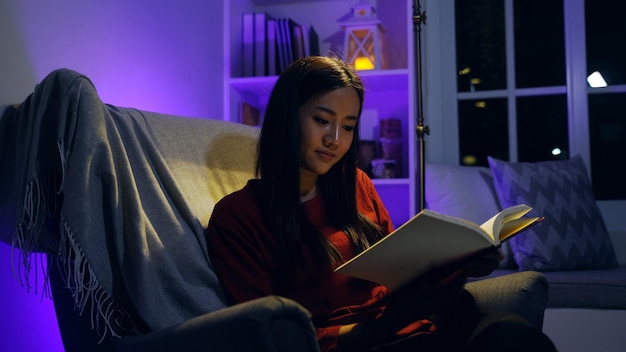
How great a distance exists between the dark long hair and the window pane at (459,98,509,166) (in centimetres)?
177

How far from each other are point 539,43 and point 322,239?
2206 millimetres

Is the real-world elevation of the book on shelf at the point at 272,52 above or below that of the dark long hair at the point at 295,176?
above

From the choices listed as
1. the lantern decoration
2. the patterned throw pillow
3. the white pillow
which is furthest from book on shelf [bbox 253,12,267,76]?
the patterned throw pillow

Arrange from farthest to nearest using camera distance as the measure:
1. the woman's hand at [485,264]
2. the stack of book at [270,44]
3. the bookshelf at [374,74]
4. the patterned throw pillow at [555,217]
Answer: the stack of book at [270,44]
the bookshelf at [374,74]
the patterned throw pillow at [555,217]
the woman's hand at [485,264]

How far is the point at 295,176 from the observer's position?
5.26 feet

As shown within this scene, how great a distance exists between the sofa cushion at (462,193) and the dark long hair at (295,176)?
1.14m

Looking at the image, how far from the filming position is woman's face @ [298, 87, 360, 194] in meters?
1.61

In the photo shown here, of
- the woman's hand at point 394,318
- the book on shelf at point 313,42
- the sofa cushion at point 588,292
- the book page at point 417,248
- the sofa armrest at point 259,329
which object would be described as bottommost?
the sofa cushion at point 588,292

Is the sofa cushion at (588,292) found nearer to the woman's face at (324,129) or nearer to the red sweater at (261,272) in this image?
the red sweater at (261,272)

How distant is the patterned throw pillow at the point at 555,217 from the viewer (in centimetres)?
255

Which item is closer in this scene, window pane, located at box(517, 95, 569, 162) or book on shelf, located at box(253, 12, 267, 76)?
book on shelf, located at box(253, 12, 267, 76)

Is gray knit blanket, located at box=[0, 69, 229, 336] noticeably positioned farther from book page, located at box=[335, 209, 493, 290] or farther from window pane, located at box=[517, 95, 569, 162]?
window pane, located at box=[517, 95, 569, 162]

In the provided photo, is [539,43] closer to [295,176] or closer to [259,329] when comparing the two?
[295,176]

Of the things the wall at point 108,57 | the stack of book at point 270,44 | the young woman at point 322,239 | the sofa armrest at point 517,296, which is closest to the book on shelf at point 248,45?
the stack of book at point 270,44
